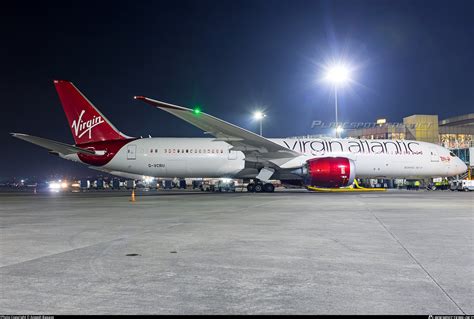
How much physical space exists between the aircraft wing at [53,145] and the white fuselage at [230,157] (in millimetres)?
936

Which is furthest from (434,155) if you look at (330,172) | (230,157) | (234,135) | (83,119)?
(83,119)

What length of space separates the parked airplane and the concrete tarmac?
16484 millimetres

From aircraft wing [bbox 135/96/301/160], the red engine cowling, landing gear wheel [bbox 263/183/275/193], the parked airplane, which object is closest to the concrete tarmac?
aircraft wing [bbox 135/96/301/160]

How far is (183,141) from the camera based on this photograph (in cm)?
2784

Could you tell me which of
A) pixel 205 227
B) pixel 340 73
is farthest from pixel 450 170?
pixel 205 227

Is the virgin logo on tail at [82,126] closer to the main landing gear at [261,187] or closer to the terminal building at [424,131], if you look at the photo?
the main landing gear at [261,187]

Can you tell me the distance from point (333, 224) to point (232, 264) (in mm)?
5106

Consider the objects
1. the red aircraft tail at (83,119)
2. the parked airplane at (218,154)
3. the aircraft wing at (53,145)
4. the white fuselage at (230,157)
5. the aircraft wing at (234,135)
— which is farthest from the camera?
the white fuselage at (230,157)

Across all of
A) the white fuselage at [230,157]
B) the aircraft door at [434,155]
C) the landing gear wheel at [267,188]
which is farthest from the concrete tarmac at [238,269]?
the aircraft door at [434,155]

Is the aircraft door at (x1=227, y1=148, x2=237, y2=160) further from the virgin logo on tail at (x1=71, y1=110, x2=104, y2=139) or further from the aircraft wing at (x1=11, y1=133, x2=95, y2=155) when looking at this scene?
the virgin logo on tail at (x1=71, y1=110, x2=104, y2=139)

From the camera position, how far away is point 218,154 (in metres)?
27.1

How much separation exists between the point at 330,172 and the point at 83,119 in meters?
16.6

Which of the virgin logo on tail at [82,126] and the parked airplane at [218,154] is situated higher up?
the virgin logo on tail at [82,126]

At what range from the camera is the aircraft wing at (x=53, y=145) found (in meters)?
22.1
